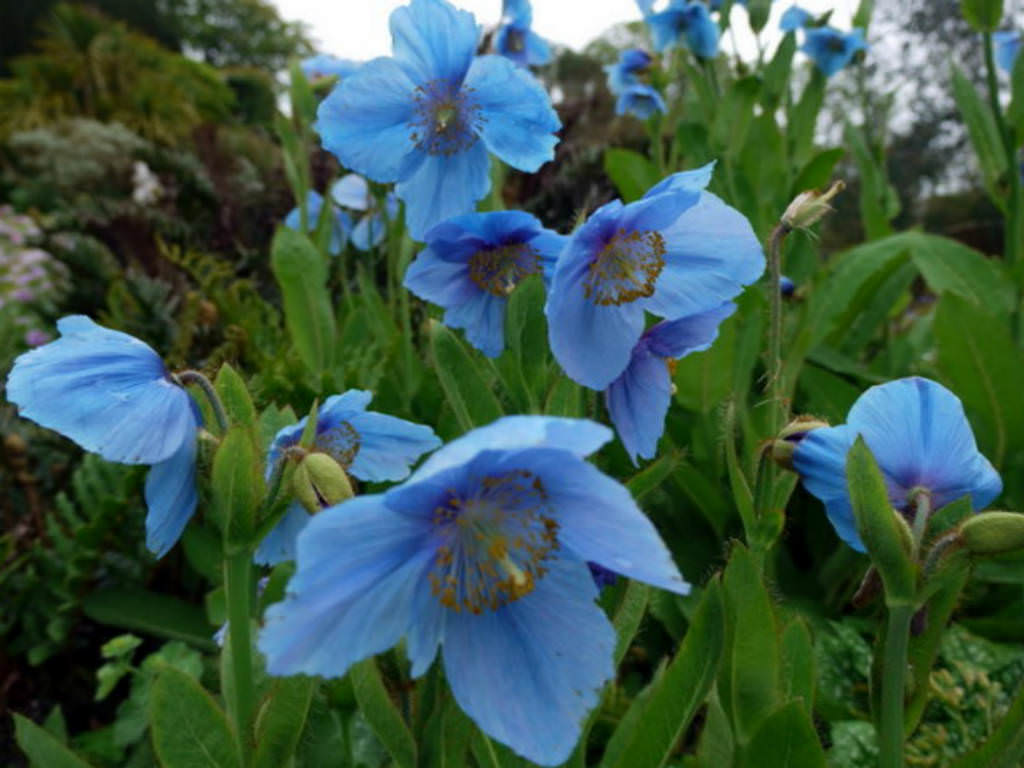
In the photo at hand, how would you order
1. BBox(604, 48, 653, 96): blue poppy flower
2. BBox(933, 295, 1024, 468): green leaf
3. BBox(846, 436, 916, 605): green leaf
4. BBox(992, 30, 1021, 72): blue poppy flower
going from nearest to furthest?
BBox(846, 436, 916, 605): green leaf
BBox(933, 295, 1024, 468): green leaf
BBox(604, 48, 653, 96): blue poppy flower
BBox(992, 30, 1021, 72): blue poppy flower

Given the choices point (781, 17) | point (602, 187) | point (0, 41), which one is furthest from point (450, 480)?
point (0, 41)

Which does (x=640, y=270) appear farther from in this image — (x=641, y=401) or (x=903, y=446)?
(x=903, y=446)

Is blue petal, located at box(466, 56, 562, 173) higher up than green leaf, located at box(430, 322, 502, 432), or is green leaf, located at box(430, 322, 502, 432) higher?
blue petal, located at box(466, 56, 562, 173)

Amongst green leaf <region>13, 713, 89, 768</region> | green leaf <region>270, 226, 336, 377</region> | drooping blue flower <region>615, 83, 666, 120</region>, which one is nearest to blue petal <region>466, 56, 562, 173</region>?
green leaf <region>13, 713, 89, 768</region>

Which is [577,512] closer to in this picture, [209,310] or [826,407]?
[826,407]

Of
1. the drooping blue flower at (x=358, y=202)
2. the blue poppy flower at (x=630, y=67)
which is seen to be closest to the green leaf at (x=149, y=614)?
the drooping blue flower at (x=358, y=202)

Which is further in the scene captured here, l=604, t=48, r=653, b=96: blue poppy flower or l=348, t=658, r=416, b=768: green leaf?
l=604, t=48, r=653, b=96: blue poppy flower

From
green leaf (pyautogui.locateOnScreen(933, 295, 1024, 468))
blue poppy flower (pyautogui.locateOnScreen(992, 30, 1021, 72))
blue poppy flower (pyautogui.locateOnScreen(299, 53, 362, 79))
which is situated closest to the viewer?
green leaf (pyautogui.locateOnScreen(933, 295, 1024, 468))

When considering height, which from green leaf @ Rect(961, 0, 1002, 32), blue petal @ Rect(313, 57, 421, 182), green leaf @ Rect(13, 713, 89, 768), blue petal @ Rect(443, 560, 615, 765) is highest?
green leaf @ Rect(961, 0, 1002, 32)

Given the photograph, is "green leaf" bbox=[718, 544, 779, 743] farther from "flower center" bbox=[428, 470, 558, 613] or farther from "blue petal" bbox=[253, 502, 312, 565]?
"blue petal" bbox=[253, 502, 312, 565]
